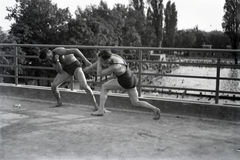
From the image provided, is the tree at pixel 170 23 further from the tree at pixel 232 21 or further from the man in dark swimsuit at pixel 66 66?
the man in dark swimsuit at pixel 66 66

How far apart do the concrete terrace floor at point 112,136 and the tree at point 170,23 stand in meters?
56.5

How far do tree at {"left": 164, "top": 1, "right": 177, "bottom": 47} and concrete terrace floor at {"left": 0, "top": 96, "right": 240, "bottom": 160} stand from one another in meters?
56.5

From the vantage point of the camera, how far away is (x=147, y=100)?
21.8 ft

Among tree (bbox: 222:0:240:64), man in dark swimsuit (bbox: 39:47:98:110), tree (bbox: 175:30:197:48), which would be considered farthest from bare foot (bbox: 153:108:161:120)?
tree (bbox: 175:30:197:48)

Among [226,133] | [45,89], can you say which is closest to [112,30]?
[45,89]

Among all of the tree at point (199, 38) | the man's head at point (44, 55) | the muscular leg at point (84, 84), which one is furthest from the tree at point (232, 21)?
the tree at point (199, 38)

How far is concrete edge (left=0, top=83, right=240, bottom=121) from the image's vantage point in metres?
5.95

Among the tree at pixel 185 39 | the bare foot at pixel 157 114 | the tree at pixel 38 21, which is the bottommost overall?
the bare foot at pixel 157 114

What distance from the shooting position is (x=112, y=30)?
45875 millimetres

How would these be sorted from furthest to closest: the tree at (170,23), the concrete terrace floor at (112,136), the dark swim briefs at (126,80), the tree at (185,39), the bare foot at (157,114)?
the tree at (185,39) → the tree at (170,23) → the bare foot at (157,114) → the dark swim briefs at (126,80) → the concrete terrace floor at (112,136)

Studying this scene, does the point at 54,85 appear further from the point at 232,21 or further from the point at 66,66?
the point at 232,21

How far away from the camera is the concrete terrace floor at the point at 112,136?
4.06m

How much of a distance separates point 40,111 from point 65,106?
2.51ft

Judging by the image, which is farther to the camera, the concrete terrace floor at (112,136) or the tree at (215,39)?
the tree at (215,39)
